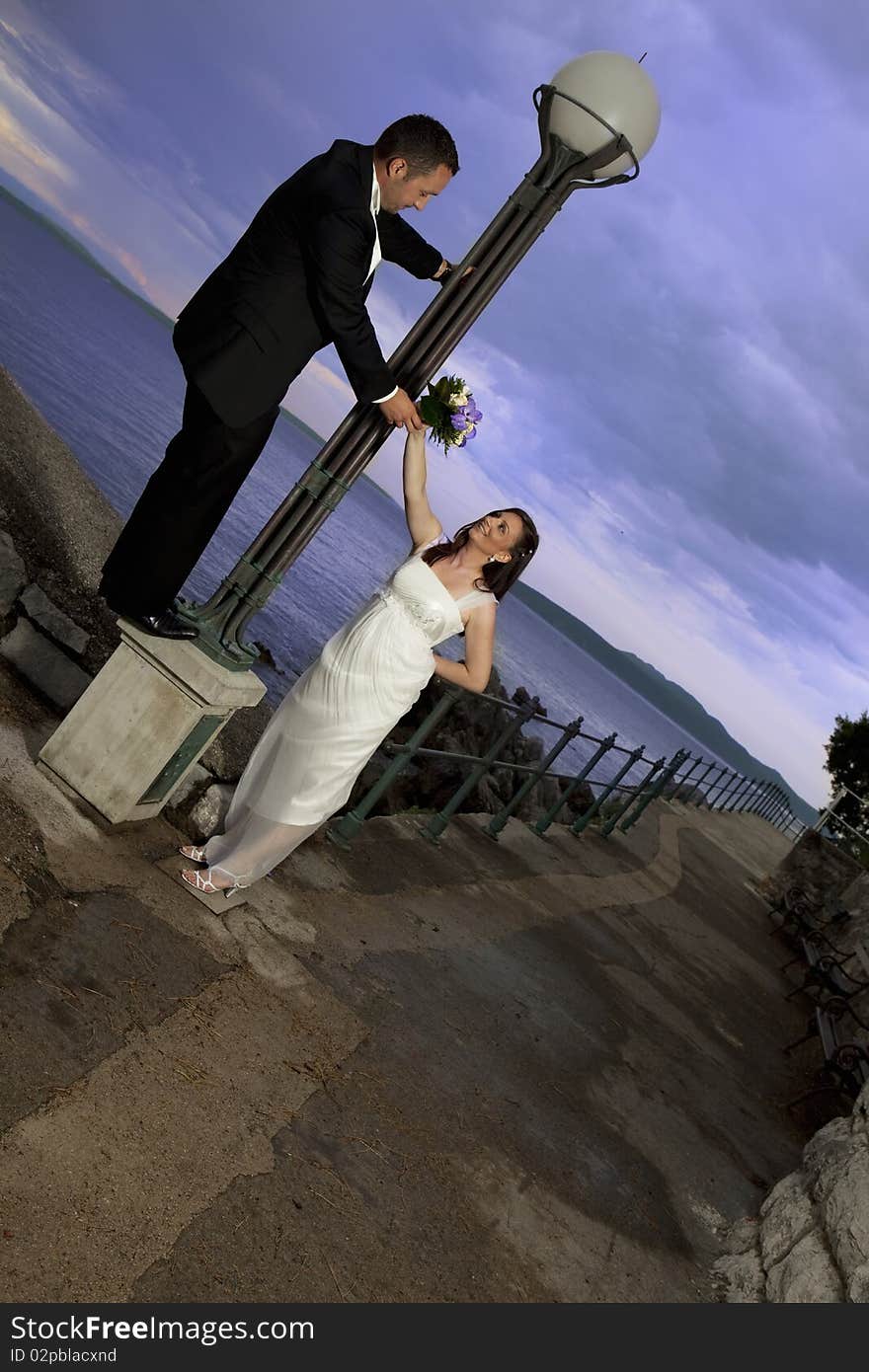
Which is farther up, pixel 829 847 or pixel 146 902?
pixel 829 847

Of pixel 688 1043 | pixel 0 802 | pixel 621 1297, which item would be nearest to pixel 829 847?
pixel 688 1043

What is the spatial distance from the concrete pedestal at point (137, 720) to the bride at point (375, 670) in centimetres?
30

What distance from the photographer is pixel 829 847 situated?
14.4 meters

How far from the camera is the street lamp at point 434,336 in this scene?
3.30m

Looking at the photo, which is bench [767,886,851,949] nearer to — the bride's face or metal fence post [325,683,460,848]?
metal fence post [325,683,460,848]

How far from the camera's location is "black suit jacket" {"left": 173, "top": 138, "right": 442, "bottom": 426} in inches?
108

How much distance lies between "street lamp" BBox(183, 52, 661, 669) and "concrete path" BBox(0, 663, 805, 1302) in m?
1.00

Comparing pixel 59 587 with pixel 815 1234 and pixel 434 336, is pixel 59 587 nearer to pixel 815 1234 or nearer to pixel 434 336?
pixel 434 336

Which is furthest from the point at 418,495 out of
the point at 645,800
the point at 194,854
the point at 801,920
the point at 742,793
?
the point at 742,793

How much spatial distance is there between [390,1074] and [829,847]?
42.9 feet

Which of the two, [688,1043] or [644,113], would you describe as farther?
[688,1043]
